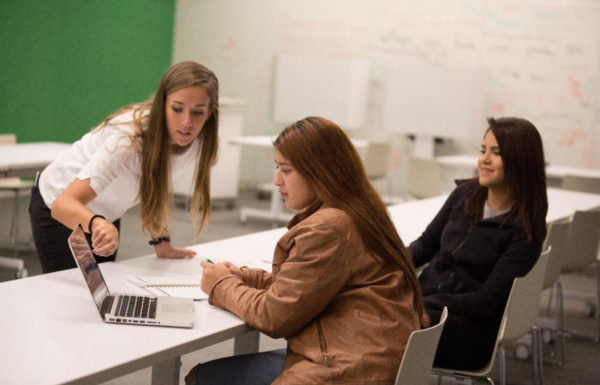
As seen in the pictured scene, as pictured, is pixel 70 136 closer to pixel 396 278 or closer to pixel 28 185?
pixel 28 185

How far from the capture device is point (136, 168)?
99.5 inches

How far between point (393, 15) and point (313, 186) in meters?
6.99

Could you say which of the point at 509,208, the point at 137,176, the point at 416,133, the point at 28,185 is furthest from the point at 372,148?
the point at 137,176

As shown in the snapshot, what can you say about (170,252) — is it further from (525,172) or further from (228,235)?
(228,235)

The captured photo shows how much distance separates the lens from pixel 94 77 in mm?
8438

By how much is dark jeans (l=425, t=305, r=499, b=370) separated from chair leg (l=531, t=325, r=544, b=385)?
88 centimetres

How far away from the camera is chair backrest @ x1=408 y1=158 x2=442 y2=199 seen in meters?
5.95

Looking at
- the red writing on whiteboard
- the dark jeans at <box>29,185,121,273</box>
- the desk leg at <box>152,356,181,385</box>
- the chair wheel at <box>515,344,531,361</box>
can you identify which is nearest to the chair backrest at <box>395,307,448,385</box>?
the desk leg at <box>152,356,181,385</box>

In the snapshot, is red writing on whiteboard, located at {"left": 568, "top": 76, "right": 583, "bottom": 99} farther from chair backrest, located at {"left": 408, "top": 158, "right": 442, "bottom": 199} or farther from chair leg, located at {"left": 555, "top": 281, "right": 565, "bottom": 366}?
chair leg, located at {"left": 555, "top": 281, "right": 565, "bottom": 366}

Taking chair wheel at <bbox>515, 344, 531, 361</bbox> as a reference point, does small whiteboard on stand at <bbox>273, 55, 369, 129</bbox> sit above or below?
above

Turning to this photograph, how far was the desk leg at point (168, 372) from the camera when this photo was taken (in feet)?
7.52

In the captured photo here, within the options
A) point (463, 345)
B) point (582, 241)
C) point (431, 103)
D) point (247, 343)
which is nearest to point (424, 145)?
point (431, 103)

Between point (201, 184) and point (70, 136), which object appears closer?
point (201, 184)

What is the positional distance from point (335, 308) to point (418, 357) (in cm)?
24
